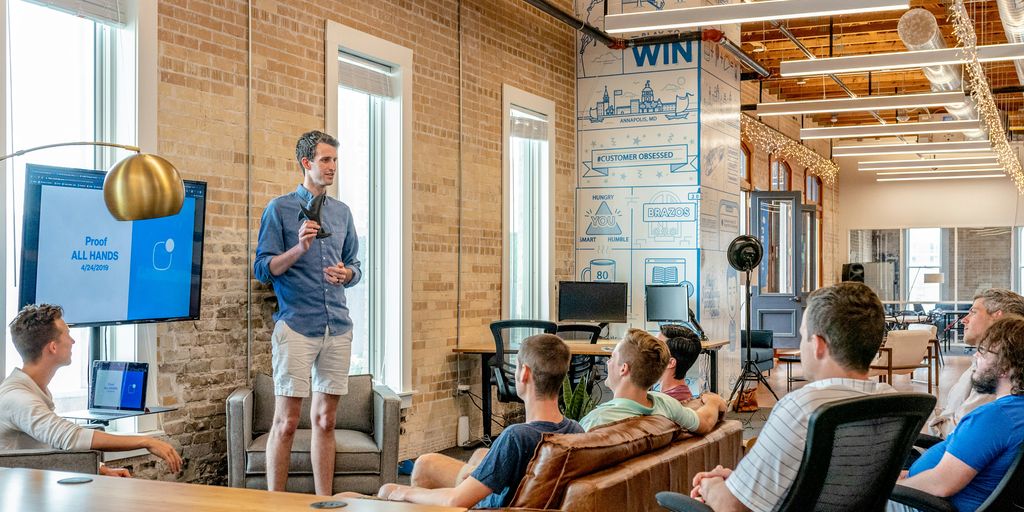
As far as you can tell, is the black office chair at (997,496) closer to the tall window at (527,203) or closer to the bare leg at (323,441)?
the bare leg at (323,441)

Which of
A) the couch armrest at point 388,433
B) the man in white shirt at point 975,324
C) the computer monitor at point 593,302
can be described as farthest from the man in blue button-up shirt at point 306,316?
the computer monitor at point 593,302

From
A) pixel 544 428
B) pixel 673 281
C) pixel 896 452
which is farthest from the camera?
Answer: pixel 673 281

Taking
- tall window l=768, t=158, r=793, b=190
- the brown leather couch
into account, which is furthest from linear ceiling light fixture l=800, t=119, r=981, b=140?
the brown leather couch

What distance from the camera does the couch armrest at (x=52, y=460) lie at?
3510 millimetres

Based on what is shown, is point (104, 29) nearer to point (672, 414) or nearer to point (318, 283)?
point (318, 283)

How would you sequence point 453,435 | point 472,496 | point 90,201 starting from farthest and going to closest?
point 453,435 → point 90,201 → point 472,496

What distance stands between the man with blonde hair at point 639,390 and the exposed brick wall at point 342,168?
269cm

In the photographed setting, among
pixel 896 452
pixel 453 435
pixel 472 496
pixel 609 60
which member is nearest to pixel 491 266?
pixel 453 435

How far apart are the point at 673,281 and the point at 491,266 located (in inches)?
82.7

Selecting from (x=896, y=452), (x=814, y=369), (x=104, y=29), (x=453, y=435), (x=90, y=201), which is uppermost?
(x=104, y=29)

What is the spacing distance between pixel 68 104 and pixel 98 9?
0.52m

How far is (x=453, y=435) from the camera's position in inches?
325

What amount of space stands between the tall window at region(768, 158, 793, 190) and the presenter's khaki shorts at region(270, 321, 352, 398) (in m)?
13.3

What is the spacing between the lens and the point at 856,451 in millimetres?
2557
